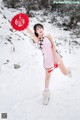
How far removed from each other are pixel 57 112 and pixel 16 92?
1035mm

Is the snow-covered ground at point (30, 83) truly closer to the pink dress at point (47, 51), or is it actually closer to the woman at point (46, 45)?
the woman at point (46, 45)

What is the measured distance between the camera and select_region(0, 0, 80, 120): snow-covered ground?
17.0 ft

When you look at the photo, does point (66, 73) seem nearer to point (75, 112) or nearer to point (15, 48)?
point (75, 112)

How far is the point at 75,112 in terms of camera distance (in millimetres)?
5074

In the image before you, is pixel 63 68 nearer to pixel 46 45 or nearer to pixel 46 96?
pixel 46 96

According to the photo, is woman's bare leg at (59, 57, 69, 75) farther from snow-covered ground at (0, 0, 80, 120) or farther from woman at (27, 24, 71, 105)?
woman at (27, 24, 71, 105)

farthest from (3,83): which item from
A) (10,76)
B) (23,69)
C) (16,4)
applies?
(16,4)

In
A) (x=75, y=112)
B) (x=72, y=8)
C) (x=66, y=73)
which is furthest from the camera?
(x=72, y=8)

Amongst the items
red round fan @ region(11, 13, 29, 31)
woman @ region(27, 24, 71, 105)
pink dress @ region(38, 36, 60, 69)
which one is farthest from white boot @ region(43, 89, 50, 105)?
red round fan @ region(11, 13, 29, 31)

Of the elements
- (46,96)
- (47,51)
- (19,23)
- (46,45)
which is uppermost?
(19,23)

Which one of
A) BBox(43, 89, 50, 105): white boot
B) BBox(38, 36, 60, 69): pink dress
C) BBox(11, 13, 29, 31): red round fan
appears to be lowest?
BBox(43, 89, 50, 105): white boot

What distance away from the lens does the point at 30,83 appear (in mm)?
6148

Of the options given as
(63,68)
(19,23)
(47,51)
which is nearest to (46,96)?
(63,68)

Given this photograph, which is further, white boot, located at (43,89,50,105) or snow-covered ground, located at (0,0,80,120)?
white boot, located at (43,89,50,105)
